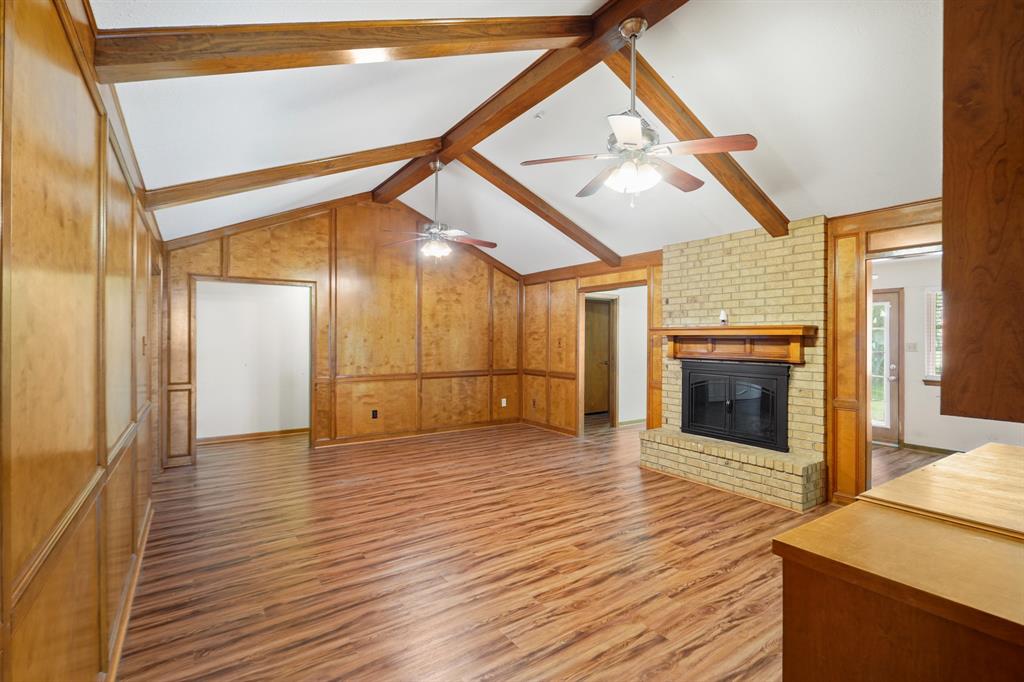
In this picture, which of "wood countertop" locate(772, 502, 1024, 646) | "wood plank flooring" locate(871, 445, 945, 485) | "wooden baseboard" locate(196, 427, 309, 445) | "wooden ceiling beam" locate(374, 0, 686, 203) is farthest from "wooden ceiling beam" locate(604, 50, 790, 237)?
"wooden baseboard" locate(196, 427, 309, 445)

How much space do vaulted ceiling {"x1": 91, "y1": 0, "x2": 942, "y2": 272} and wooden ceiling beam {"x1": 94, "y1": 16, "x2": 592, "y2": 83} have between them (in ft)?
0.17

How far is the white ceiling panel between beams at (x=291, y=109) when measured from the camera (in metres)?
2.48

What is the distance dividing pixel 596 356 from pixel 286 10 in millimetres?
7264

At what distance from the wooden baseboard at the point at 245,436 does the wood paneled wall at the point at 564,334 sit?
11.8 feet

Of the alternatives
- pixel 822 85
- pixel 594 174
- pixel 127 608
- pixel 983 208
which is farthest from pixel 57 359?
pixel 594 174

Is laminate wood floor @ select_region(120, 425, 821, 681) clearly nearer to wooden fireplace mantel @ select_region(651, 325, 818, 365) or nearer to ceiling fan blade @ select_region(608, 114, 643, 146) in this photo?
wooden fireplace mantel @ select_region(651, 325, 818, 365)

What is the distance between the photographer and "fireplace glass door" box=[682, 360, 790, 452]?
4.57 m

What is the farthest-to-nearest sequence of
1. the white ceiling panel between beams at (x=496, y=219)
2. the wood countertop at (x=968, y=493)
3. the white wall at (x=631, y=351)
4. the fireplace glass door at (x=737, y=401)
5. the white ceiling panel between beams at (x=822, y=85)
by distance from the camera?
the white wall at (x=631, y=351) → the white ceiling panel between beams at (x=496, y=219) → the fireplace glass door at (x=737, y=401) → the white ceiling panel between beams at (x=822, y=85) → the wood countertop at (x=968, y=493)

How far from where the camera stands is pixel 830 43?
271 cm

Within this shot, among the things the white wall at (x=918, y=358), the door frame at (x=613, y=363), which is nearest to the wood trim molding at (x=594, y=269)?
the door frame at (x=613, y=363)

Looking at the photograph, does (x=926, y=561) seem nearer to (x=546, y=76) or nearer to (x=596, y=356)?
(x=546, y=76)

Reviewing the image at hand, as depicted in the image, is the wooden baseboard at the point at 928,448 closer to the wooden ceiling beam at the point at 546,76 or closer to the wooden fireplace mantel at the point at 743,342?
the wooden fireplace mantel at the point at 743,342

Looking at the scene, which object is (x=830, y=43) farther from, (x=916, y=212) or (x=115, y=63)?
(x=115, y=63)

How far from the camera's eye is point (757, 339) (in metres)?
4.60
